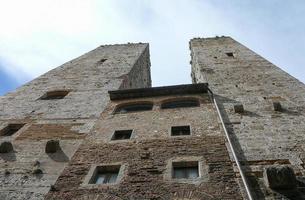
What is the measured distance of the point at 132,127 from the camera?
419 inches

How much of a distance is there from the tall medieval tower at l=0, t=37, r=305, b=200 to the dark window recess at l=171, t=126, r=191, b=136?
0.09 ft

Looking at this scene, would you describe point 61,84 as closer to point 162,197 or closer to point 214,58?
point 214,58

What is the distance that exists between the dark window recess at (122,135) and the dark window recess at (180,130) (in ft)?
3.98

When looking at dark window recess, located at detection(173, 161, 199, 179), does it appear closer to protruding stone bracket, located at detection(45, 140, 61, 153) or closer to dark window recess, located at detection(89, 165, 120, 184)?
dark window recess, located at detection(89, 165, 120, 184)

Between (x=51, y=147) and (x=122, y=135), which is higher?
(x=122, y=135)

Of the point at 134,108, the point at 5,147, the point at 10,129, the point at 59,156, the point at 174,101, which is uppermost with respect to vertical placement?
the point at 174,101

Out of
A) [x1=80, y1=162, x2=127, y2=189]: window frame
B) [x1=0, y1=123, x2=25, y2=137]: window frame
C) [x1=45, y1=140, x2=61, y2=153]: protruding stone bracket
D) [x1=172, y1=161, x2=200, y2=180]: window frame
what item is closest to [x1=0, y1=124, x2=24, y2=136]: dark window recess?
[x1=0, y1=123, x2=25, y2=137]: window frame

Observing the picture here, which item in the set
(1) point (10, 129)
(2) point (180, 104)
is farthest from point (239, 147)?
(1) point (10, 129)

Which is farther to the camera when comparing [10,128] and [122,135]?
[10,128]

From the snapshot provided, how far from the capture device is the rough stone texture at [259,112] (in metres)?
8.14

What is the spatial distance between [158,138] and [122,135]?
4.05 ft

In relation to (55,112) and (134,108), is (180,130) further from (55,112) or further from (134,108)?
(55,112)

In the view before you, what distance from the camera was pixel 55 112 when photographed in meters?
12.8

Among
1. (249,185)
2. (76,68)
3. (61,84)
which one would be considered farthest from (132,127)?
(76,68)
